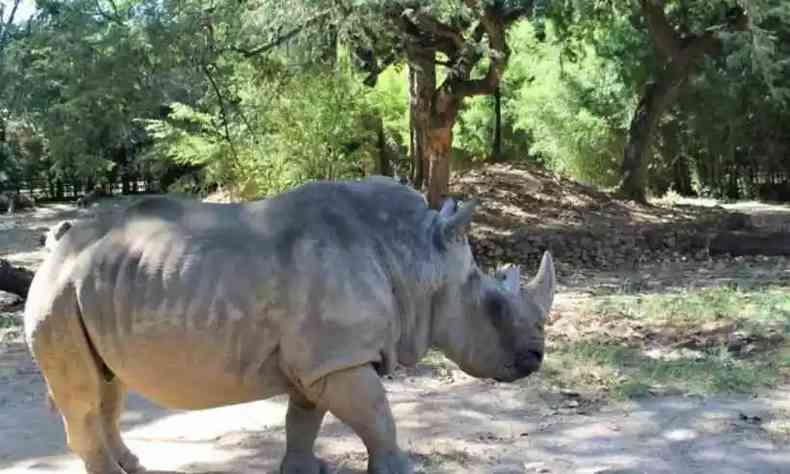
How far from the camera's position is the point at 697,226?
16266mm

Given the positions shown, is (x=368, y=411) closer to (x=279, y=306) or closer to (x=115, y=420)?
(x=279, y=306)

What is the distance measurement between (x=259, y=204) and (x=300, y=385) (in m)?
0.85

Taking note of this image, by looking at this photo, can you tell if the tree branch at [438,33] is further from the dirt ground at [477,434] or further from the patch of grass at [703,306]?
the dirt ground at [477,434]

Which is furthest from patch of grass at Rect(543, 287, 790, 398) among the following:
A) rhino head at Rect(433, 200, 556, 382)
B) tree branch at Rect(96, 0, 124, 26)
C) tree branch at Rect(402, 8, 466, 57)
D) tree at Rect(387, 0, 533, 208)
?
tree branch at Rect(96, 0, 124, 26)

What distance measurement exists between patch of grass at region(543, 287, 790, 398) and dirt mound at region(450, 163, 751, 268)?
4.16 m

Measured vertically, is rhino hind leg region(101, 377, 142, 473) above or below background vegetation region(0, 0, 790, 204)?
below

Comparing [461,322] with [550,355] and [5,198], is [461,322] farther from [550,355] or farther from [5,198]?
[5,198]

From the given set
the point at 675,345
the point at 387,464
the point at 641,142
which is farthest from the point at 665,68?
the point at 387,464

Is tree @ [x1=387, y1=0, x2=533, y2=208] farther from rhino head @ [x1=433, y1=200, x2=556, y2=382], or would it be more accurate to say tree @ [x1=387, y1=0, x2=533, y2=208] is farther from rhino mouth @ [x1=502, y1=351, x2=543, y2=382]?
rhino mouth @ [x1=502, y1=351, x2=543, y2=382]

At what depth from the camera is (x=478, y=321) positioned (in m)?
4.49

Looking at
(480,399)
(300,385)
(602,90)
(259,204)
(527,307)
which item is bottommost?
(480,399)

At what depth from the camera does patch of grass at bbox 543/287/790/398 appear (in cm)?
695

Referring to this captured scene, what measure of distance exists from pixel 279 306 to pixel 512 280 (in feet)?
3.62

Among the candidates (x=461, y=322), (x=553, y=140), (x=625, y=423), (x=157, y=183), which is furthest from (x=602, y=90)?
(x=461, y=322)
